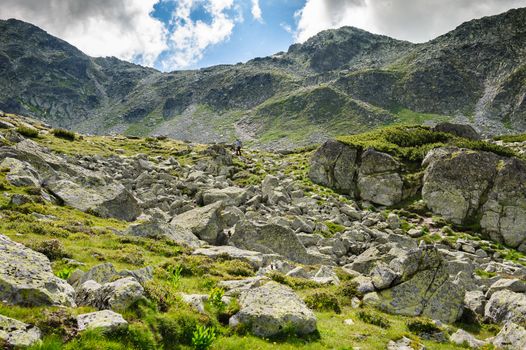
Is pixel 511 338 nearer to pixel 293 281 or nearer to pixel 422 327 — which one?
pixel 422 327

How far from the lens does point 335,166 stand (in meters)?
50.3

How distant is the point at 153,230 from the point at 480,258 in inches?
1094

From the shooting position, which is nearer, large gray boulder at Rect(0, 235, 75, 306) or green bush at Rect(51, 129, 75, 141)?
large gray boulder at Rect(0, 235, 75, 306)

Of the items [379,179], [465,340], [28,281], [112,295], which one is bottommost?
[465,340]

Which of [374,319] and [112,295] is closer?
[112,295]

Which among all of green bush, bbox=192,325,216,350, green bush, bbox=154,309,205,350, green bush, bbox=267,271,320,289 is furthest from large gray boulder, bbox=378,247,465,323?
green bush, bbox=154,309,205,350

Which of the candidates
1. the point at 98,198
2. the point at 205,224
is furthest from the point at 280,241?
the point at 98,198

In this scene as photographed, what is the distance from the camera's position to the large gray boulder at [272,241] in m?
26.6

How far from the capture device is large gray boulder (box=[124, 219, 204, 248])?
77.8ft

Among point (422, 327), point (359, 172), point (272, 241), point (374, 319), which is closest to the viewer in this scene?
point (422, 327)

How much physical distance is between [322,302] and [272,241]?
1013cm

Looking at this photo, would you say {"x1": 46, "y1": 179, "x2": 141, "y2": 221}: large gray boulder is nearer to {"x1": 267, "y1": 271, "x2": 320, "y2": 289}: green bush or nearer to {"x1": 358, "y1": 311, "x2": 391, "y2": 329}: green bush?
{"x1": 267, "y1": 271, "x2": 320, "y2": 289}: green bush

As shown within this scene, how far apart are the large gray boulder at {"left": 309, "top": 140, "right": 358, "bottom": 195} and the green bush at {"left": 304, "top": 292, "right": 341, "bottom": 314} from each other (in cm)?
3138

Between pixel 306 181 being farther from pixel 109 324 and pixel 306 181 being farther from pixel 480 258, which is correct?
pixel 109 324
